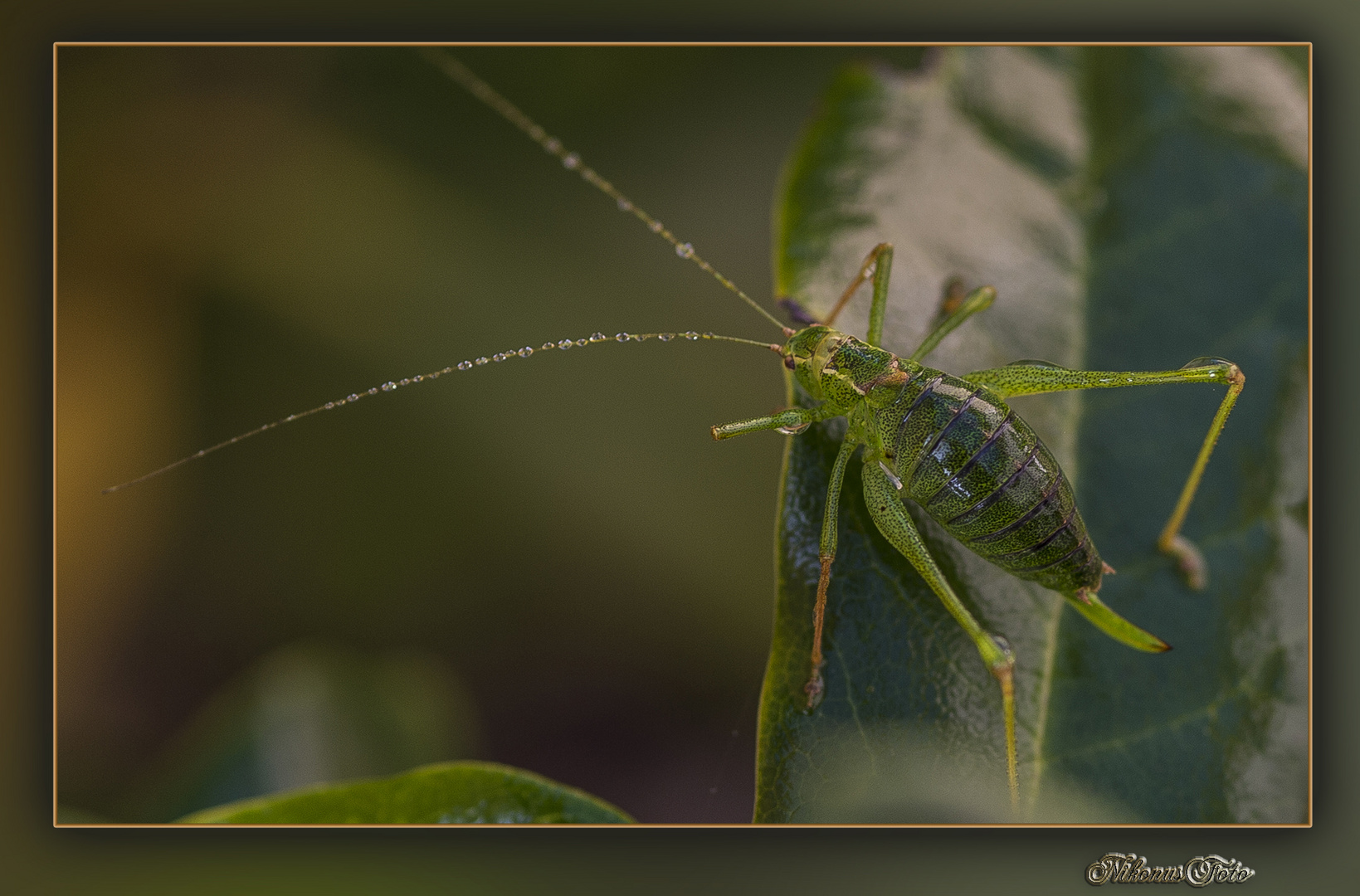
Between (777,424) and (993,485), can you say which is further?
(777,424)

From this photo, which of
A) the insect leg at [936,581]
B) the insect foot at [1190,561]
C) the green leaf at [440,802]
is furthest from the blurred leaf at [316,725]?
the insect foot at [1190,561]

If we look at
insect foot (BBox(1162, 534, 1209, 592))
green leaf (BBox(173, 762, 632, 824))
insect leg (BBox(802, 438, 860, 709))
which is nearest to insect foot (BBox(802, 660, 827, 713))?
insect leg (BBox(802, 438, 860, 709))

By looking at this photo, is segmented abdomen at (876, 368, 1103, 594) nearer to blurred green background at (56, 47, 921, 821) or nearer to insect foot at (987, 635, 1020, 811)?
insect foot at (987, 635, 1020, 811)

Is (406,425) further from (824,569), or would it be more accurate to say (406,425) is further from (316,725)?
(824,569)

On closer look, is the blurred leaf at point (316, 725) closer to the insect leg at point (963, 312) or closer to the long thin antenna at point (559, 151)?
the long thin antenna at point (559, 151)

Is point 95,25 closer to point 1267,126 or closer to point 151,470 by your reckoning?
point 151,470

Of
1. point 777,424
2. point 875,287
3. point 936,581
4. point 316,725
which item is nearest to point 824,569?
point 936,581
